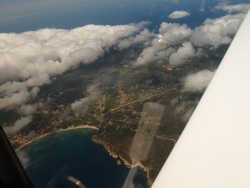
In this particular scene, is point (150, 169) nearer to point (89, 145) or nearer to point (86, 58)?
point (89, 145)

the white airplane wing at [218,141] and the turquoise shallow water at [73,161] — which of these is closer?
the white airplane wing at [218,141]

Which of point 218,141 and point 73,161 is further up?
point 218,141

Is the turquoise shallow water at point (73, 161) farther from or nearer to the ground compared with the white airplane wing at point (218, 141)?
nearer to the ground

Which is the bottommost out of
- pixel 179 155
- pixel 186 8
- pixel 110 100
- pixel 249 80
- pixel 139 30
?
pixel 110 100

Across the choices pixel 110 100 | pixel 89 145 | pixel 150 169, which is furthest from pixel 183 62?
pixel 150 169

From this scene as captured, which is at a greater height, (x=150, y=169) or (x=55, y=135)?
(x=150, y=169)
